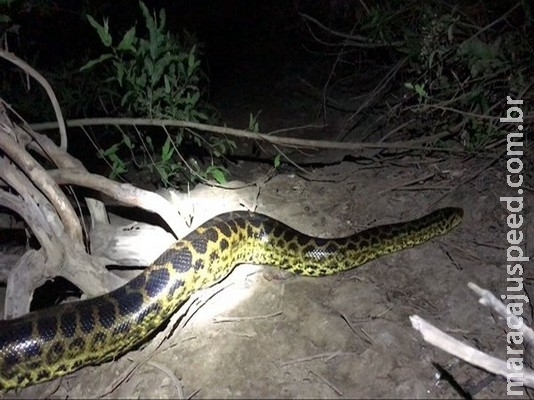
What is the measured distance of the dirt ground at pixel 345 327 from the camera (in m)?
3.16

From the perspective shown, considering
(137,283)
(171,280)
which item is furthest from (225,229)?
(137,283)

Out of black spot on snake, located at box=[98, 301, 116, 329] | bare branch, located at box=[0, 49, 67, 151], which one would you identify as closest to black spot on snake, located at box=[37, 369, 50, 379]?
black spot on snake, located at box=[98, 301, 116, 329]

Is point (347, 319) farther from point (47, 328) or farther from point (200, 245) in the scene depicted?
point (47, 328)

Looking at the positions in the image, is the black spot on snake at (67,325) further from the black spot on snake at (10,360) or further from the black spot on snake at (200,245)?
the black spot on snake at (200,245)

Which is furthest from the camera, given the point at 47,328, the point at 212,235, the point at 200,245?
the point at 212,235

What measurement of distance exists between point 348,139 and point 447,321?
4.10m

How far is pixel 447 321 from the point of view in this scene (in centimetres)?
365

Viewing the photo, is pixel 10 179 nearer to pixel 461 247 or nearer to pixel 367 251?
pixel 367 251

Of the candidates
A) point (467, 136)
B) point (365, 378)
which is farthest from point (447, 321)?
point (467, 136)

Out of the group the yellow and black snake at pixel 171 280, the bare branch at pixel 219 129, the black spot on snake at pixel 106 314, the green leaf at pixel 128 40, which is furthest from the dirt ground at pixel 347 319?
the green leaf at pixel 128 40

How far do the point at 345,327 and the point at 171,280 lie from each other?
1.47 m

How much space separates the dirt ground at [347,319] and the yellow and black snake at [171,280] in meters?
0.12

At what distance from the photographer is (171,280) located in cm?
402

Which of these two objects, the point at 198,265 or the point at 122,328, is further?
the point at 198,265
